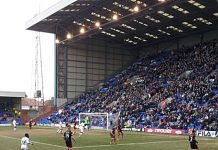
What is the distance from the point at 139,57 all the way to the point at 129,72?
815cm

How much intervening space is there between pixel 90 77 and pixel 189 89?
101ft

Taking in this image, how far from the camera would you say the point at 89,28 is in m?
67.2

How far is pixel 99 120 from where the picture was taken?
61.2 m

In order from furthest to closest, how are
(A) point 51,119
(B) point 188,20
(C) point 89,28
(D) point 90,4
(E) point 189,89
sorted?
(A) point 51,119 → (C) point 89,28 → (B) point 188,20 → (D) point 90,4 → (E) point 189,89

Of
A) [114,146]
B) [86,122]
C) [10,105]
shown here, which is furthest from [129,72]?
[114,146]

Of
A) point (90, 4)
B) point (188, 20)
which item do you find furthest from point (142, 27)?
point (90, 4)

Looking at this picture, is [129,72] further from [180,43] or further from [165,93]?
[165,93]

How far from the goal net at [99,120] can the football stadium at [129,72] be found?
0.52 feet

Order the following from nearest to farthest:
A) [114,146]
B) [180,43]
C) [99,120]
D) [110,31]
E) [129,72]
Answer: [114,146] < [99,120] < [110,31] < [180,43] < [129,72]

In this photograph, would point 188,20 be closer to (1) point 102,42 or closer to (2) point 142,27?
(2) point 142,27

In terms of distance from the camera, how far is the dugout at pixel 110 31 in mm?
56812

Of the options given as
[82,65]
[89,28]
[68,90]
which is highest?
[89,28]

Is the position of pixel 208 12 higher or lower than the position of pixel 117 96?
higher

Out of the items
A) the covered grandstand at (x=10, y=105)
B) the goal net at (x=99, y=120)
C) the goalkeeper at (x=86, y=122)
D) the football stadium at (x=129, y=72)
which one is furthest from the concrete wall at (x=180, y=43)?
the covered grandstand at (x=10, y=105)
